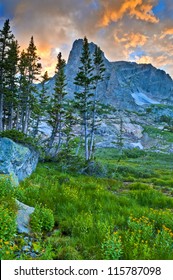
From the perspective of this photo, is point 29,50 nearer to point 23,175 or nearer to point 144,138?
point 23,175

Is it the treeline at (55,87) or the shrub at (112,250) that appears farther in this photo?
the treeline at (55,87)

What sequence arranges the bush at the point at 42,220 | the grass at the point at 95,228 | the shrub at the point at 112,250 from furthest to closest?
1. the bush at the point at 42,220
2. the grass at the point at 95,228
3. the shrub at the point at 112,250

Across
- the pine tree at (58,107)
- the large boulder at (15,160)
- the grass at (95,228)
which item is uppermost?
the pine tree at (58,107)

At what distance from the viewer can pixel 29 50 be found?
122 ft

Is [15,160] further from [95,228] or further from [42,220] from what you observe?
[95,228]

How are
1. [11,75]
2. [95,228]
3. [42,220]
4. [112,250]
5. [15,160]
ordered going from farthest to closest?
[11,75] < [15,160] < [42,220] < [95,228] < [112,250]

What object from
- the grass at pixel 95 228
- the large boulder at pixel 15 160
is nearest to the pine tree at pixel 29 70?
the large boulder at pixel 15 160

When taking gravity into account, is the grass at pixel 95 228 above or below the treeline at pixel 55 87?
below

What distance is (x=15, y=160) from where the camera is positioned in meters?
15.1

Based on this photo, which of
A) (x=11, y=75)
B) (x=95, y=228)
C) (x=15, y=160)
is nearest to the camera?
(x=95, y=228)

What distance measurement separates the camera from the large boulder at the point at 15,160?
44.1ft

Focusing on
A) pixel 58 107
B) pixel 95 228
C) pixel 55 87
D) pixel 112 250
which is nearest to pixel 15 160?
pixel 95 228

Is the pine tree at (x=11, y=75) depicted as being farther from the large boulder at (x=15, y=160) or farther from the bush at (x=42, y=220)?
the bush at (x=42, y=220)

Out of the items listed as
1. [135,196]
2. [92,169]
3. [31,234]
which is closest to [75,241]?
[31,234]
